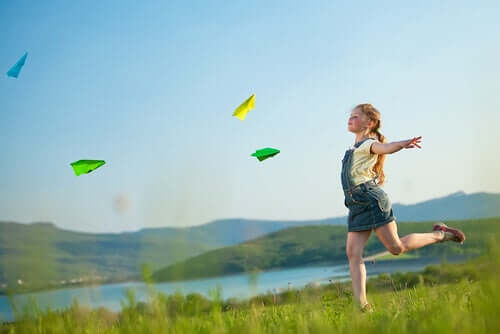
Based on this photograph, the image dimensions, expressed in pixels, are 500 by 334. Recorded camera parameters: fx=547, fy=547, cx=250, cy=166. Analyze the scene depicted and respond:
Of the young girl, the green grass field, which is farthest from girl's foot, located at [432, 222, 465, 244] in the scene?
the green grass field

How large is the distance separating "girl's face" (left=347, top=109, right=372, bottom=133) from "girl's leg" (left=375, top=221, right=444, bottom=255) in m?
1.13

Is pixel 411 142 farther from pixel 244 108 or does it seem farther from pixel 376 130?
pixel 244 108

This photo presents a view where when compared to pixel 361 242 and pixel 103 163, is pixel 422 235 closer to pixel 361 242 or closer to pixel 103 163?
pixel 361 242

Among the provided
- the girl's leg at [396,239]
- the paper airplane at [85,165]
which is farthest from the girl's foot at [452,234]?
the paper airplane at [85,165]

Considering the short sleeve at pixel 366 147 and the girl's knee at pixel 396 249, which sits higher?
the short sleeve at pixel 366 147

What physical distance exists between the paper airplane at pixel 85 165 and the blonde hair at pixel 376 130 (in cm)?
294

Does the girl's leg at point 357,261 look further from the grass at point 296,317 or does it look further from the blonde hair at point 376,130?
the grass at point 296,317

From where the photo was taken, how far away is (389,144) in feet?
17.8

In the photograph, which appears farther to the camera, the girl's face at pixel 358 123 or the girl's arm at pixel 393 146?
the girl's face at pixel 358 123

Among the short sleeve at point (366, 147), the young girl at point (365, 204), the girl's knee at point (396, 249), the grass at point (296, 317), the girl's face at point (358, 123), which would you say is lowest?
the grass at point (296, 317)

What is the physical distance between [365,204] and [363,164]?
43cm

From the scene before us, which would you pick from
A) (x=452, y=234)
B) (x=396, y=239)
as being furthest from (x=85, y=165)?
(x=452, y=234)

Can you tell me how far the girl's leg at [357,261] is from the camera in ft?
18.0

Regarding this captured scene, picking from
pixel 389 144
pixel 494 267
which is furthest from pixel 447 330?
pixel 389 144
